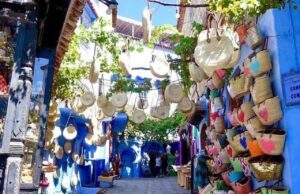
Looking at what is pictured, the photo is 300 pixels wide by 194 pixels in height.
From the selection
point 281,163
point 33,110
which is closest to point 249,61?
point 281,163

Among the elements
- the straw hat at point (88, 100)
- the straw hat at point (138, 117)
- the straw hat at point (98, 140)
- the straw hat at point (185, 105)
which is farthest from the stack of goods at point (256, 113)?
the straw hat at point (98, 140)

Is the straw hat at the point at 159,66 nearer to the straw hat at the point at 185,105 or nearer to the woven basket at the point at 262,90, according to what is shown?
the straw hat at the point at 185,105

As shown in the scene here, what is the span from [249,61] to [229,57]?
0.50 metres

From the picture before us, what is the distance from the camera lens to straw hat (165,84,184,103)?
761 cm

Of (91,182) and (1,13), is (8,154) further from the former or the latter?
(91,182)

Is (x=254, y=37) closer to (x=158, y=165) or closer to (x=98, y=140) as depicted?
(x=98, y=140)

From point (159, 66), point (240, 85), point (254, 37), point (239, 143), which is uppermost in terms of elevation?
point (159, 66)

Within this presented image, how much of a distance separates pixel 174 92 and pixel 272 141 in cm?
380

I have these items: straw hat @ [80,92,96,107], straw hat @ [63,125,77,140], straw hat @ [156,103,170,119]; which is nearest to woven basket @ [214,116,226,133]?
straw hat @ [156,103,170,119]

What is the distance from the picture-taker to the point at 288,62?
417 centimetres

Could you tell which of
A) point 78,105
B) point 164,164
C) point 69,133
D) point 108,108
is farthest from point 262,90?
point 164,164

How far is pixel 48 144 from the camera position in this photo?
938cm

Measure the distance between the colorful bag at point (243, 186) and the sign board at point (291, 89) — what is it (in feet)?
6.11

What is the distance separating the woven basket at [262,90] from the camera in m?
4.27
